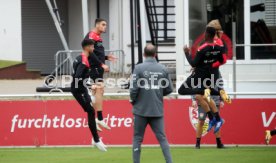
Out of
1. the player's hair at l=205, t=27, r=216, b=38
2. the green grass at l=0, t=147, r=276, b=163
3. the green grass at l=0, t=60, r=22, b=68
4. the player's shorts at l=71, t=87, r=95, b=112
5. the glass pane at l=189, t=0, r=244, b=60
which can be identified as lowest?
the green grass at l=0, t=147, r=276, b=163

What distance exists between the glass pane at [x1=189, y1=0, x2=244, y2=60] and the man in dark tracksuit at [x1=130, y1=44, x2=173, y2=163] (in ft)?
31.0

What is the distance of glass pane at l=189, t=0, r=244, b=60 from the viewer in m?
27.0

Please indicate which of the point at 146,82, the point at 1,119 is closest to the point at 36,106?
the point at 1,119

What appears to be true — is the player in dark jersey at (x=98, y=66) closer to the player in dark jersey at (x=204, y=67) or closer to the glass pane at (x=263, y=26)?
the player in dark jersey at (x=204, y=67)

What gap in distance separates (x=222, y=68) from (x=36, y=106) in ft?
18.1

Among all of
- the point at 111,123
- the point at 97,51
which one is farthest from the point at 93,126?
the point at 111,123

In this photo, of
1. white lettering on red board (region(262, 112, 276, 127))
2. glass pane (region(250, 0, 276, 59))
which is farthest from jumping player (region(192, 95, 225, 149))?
glass pane (region(250, 0, 276, 59))

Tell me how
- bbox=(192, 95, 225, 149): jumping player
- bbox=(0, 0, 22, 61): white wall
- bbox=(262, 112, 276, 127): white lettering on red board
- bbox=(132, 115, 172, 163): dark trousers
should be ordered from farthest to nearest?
bbox=(0, 0, 22, 61): white wall → bbox=(262, 112, 276, 127): white lettering on red board → bbox=(192, 95, 225, 149): jumping player → bbox=(132, 115, 172, 163): dark trousers

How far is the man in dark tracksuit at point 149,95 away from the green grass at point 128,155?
7.40 ft

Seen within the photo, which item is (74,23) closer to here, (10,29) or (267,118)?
(10,29)

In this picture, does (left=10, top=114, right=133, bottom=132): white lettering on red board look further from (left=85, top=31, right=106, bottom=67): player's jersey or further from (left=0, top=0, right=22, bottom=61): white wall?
(left=0, top=0, right=22, bottom=61): white wall

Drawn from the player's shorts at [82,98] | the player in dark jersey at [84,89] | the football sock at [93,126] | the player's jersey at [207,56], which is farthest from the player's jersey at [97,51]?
the player's jersey at [207,56]

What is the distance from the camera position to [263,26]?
89.0 feet

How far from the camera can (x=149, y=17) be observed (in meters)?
32.8
